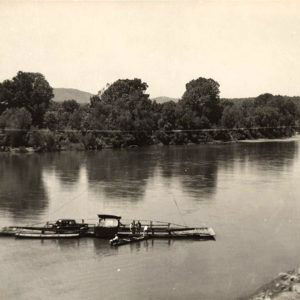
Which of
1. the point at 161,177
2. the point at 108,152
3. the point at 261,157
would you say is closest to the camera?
the point at 161,177

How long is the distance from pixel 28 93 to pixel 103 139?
23.1 metres

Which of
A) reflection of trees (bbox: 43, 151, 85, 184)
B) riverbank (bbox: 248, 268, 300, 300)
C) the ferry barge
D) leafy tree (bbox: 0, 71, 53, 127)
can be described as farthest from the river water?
leafy tree (bbox: 0, 71, 53, 127)

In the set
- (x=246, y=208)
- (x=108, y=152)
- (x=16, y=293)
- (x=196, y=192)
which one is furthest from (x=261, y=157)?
(x=16, y=293)

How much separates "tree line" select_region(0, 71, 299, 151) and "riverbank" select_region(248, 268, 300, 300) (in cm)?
9234

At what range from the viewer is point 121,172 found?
82.1 meters

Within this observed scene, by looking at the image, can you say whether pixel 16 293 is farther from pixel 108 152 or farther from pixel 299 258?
pixel 108 152

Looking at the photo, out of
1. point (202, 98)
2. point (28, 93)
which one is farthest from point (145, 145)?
point (28, 93)

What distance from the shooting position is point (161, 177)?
76.6 meters

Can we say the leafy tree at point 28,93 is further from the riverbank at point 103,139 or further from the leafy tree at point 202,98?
the leafy tree at point 202,98

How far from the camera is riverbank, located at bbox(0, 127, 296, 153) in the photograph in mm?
117375

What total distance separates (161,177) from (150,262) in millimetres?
40434

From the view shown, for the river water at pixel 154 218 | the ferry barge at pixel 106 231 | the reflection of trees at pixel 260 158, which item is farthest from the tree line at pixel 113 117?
the ferry barge at pixel 106 231

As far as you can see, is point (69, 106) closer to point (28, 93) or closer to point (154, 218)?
point (28, 93)

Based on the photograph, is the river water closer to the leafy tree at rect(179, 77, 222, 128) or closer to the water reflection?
the water reflection
